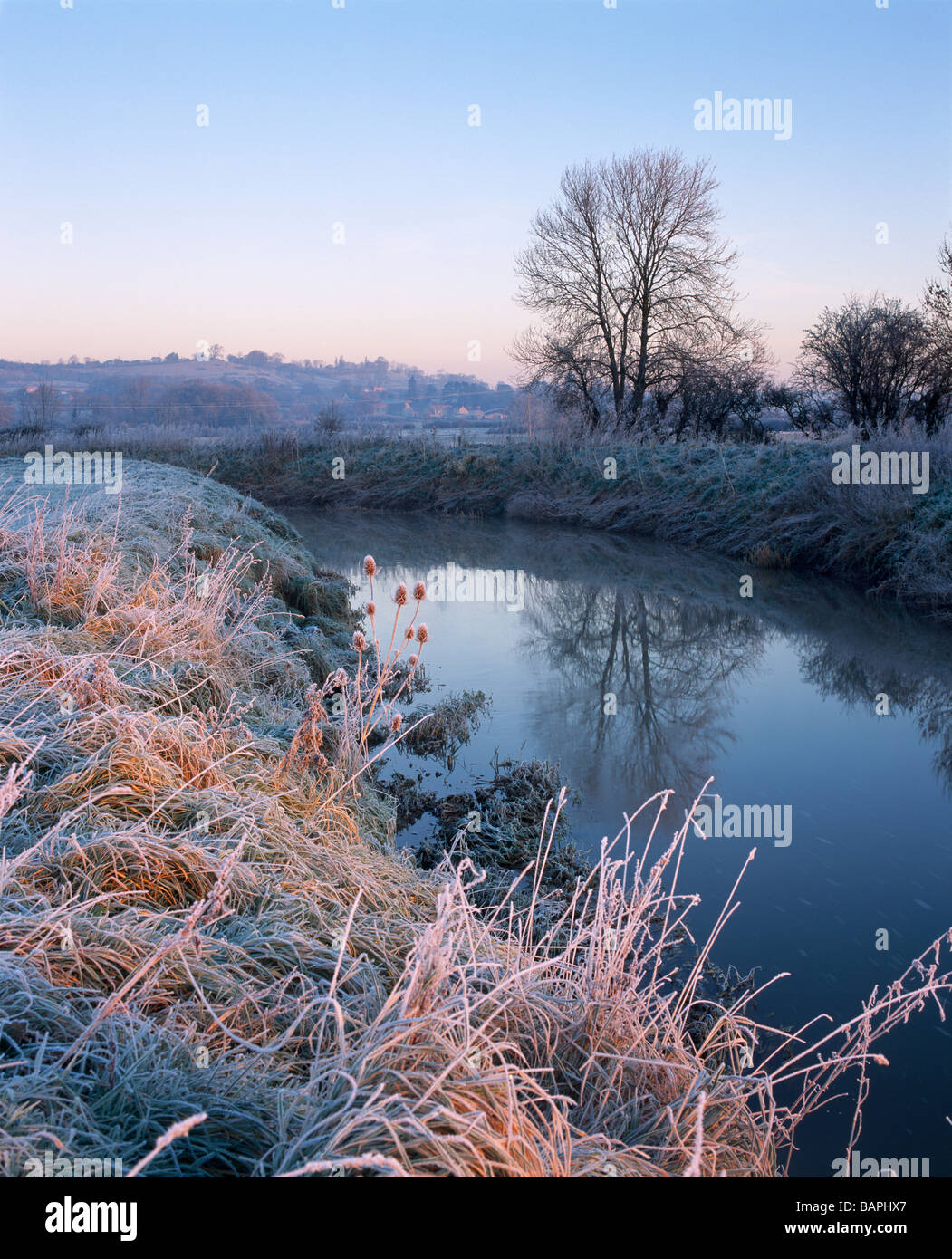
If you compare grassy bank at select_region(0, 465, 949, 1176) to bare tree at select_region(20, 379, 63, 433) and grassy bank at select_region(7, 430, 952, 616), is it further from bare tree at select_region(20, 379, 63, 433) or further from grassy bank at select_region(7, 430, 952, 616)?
bare tree at select_region(20, 379, 63, 433)

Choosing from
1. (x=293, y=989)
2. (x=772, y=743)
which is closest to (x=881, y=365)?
(x=772, y=743)

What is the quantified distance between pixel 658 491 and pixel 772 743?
12.8 meters

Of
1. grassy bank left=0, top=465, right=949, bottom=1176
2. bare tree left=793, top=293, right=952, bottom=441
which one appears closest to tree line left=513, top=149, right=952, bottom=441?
bare tree left=793, top=293, right=952, bottom=441

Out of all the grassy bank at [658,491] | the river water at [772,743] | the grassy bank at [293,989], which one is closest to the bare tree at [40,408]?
the grassy bank at [658,491]

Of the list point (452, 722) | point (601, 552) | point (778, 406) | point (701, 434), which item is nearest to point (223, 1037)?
point (452, 722)

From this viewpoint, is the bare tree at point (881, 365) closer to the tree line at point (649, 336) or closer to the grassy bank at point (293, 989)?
the tree line at point (649, 336)

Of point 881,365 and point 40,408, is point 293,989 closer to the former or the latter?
point 881,365

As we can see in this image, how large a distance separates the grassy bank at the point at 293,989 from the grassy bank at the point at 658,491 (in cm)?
395

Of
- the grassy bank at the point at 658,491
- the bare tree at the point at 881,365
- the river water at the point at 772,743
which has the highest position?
the bare tree at the point at 881,365

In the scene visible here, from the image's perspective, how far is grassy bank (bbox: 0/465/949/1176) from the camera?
1815 mm

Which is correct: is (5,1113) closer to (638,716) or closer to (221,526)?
(638,716)

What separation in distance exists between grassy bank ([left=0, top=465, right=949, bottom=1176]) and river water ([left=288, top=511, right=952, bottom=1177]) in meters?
0.26

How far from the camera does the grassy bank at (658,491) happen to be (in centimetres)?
1248
